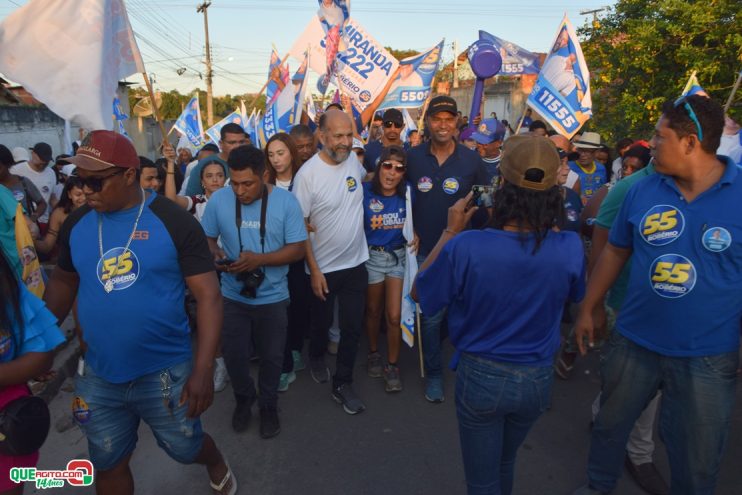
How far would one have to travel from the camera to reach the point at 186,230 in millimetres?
2324

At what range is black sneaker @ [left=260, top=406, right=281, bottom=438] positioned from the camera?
3.46 m

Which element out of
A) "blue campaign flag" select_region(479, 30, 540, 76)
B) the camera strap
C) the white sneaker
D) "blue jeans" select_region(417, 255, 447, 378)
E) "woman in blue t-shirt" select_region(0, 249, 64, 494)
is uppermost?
"blue campaign flag" select_region(479, 30, 540, 76)

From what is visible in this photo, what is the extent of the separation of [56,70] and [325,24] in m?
4.44

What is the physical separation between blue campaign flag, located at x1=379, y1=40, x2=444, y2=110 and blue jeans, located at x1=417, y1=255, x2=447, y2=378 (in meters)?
4.20

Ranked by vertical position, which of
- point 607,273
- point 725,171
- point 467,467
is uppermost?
point 725,171

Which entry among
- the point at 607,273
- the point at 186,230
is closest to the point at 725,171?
the point at 607,273

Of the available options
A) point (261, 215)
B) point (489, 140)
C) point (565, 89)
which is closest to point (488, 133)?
point (489, 140)

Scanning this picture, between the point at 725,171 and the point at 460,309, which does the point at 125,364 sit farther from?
the point at 725,171

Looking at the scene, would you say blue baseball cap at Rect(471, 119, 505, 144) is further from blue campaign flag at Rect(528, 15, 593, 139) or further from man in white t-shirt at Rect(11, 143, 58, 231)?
man in white t-shirt at Rect(11, 143, 58, 231)

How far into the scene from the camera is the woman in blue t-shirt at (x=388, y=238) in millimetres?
3906

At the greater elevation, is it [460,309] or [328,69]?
[328,69]

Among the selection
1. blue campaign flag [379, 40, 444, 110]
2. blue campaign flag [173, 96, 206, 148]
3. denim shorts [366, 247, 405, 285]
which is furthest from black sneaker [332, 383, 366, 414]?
blue campaign flag [173, 96, 206, 148]

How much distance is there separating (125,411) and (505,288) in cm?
188

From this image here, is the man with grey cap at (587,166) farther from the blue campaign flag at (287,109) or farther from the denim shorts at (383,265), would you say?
the blue campaign flag at (287,109)
